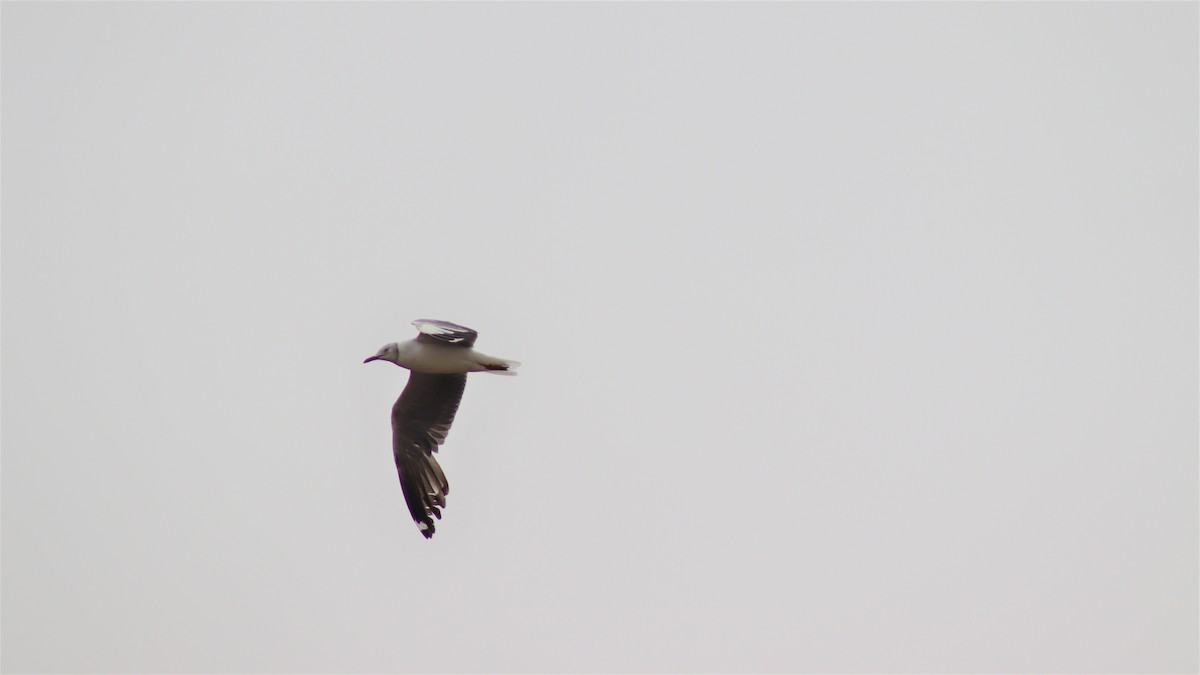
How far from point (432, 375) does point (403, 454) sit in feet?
3.50

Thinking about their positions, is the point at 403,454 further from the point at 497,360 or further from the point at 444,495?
the point at 497,360

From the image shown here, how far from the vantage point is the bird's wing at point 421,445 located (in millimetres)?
14086

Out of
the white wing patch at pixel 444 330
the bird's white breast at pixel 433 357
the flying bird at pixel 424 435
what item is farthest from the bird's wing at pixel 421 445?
the white wing patch at pixel 444 330

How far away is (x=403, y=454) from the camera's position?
14148 mm

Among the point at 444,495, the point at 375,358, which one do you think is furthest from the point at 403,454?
the point at 375,358

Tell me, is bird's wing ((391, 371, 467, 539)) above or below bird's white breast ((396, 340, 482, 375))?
below

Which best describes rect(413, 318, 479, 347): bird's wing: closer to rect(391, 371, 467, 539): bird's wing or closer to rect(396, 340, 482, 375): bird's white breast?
rect(396, 340, 482, 375): bird's white breast

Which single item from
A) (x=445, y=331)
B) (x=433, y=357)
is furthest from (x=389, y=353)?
(x=445, y=331)

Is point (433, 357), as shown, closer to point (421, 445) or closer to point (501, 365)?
point (501, 365)

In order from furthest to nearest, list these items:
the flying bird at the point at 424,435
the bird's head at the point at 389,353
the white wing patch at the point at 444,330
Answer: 1. the flying bird at the point at 424,435
2. the bird's head at the point at 389,353
3. the white wing patch at the point at 444,330

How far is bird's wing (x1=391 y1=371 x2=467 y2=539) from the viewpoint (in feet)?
46.2

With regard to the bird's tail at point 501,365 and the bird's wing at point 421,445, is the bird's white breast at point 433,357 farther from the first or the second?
the bird's wing at point 421,445

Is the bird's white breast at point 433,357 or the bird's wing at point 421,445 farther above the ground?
the bird's white breast at point 433,357

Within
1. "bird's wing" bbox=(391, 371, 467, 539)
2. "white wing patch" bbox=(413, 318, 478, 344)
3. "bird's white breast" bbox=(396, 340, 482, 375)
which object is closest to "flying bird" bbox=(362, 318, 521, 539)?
"bird's wing" bbox=(391, 371, 467, 539)
